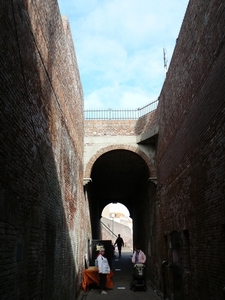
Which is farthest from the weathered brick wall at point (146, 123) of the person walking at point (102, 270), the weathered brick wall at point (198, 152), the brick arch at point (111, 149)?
the person walking at point (102, 270)

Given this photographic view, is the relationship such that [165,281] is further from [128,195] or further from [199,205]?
[128,195]

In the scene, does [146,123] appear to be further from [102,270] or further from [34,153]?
[34,153]

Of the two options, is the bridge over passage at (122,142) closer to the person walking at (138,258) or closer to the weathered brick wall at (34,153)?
the person walking at (138,258)

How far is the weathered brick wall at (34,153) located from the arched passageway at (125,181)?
6410 millimetres

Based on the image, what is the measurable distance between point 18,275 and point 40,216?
156 centimetres

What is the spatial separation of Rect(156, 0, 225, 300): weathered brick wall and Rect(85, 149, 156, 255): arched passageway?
4.89 m

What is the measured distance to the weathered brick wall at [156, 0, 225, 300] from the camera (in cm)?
Result: 597

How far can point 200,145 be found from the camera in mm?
7090

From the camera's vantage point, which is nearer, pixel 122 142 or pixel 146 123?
pixel 146 123

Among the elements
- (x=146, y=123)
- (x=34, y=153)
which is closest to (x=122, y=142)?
(x=146, y=123)

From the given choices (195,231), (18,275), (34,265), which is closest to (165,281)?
(195,231)

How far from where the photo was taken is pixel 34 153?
228 inches

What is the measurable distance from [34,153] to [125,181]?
16332mm

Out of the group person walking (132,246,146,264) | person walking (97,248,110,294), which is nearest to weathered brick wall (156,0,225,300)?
person walking (132,246,146,264)
